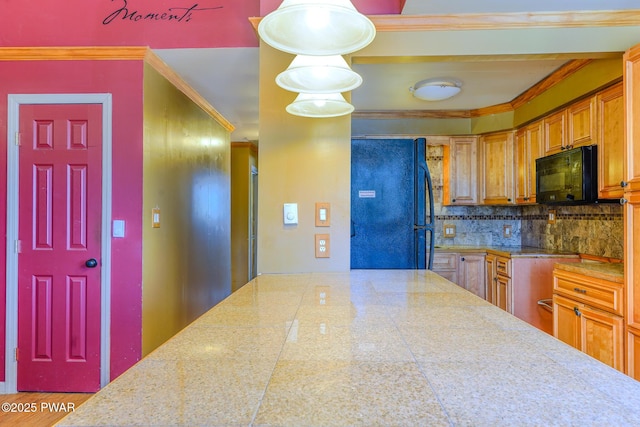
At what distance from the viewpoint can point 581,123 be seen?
2.93 metres

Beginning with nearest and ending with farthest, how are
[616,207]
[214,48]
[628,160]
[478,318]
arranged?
1. [478,318]
2. [628,160]
3. [214,48]
4. [616,207]

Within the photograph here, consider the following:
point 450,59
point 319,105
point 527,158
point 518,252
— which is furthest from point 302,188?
point 527,158

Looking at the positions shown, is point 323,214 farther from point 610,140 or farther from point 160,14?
point 610,140

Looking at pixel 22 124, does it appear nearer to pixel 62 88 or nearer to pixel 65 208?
pixel 62 88

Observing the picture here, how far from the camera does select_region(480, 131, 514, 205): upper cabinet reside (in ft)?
13.0

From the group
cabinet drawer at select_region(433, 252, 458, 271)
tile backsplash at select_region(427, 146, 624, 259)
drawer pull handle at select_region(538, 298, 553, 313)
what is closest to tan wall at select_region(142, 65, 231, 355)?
cabinet drawer at select_region(433, 252, 458, 271)

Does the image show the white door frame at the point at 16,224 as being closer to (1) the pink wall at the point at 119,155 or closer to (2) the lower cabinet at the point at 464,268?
(1) the pink wall at the point at 119,155

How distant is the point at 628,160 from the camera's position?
2023mm

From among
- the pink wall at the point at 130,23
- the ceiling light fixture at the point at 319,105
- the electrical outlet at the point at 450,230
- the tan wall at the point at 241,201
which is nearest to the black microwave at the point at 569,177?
the electrical outlet at the point at 450,230

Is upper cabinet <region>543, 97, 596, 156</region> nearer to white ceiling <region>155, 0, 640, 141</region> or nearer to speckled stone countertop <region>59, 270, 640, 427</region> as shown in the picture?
white ceiling <region>155, 0, 640, 141</region>

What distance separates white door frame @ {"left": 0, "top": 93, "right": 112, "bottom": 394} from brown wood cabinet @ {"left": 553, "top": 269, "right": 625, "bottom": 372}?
3.02 metres

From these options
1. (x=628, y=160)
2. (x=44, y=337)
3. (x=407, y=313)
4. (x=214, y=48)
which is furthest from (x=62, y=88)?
(x=628, y=160)

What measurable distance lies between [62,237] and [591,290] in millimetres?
3356

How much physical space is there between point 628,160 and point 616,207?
3.43 feet
